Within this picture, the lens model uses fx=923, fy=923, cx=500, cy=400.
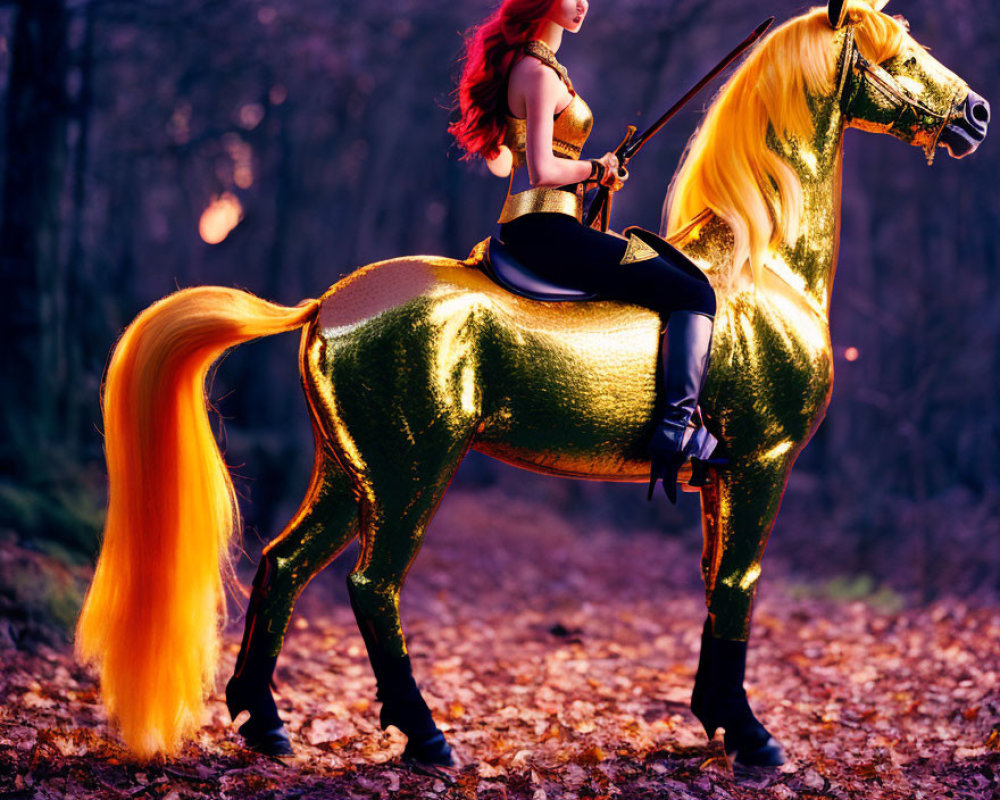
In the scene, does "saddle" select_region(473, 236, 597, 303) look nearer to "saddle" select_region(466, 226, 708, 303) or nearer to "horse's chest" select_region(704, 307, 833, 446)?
"saddle" select_region(466, 226, 708, 303)

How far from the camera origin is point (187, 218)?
39.8ft

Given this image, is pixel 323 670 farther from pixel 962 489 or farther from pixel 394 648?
pixel 962 489

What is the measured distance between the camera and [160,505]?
3086mm

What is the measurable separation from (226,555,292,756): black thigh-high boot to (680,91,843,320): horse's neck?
1.91 meters

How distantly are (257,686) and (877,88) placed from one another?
3.05 meters

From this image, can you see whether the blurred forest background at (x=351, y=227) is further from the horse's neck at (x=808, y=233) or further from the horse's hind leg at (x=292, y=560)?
the horse's neck at (x=808, y=233)

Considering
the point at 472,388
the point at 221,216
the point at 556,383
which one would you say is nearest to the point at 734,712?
the point at 556,383

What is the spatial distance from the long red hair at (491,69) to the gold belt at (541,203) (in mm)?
272

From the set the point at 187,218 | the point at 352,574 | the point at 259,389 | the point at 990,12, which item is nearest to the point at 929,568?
the point at 990,12

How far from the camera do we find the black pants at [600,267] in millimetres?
3053

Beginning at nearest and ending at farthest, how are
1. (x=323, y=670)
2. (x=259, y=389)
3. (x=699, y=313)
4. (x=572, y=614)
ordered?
(x=699, y=313) < (x=323, y=670) < (x=572, y=614) < (x=259, y=389)

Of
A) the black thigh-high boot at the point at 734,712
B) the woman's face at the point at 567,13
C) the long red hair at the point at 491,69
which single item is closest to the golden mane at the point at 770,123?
the woman's face at the point at 567,13

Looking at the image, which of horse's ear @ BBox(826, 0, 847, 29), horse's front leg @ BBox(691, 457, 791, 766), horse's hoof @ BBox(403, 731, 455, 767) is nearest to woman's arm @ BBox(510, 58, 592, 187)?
horse's ear @ BBox(826, 0, 847, 29)

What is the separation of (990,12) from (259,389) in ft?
26.4
